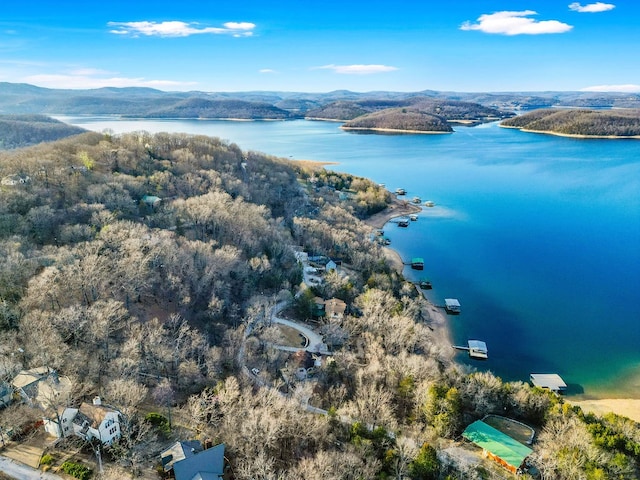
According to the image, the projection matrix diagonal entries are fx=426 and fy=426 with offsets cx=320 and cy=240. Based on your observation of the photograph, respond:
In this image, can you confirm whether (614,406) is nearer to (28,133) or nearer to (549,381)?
(549,381)

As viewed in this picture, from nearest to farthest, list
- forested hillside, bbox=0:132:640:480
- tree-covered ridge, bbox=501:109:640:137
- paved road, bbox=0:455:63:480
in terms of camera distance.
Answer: paved road, bbox=0:455:63:480, forested hillside, bbox=0:132:640:480, tree-covered ridge, bbox=501:109:640:137

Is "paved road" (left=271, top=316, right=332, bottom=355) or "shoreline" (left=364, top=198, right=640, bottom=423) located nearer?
"shoreline" (left=364, top=198, right=640, bottom=423)

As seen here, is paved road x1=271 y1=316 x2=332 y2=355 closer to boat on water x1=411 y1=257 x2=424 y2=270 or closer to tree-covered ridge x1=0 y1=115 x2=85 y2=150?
boat on water x1=411 y1=257 x2=424 y2=270

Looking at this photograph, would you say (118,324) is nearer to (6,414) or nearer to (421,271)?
(6,414)

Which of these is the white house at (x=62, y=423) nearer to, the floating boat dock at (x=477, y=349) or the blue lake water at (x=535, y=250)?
the blue lake water at (x=535, y=250)

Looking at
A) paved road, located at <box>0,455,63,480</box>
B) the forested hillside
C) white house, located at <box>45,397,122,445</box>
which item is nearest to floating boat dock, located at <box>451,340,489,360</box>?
the forested hillside

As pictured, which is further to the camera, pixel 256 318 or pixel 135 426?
pixel 256 318

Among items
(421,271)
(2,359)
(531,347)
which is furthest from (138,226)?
(531,347)

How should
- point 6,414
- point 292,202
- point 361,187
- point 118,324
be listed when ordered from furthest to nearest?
point 361,187 < point 292,202 < point 118,324 < point 6,414
